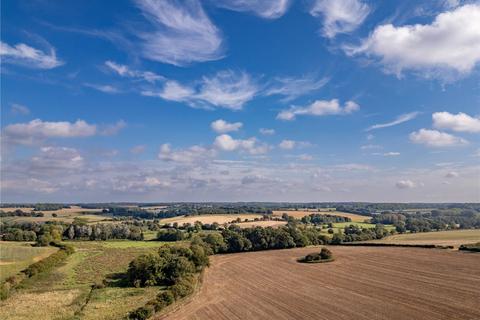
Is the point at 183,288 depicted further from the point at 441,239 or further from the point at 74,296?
the point at 441,239

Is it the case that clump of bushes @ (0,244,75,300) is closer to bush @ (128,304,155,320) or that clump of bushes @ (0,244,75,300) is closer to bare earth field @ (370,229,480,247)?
bush @ (128,304,155,320)

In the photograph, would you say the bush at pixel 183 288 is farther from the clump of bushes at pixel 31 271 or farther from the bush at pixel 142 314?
the clump of bushes at pixel 31 271

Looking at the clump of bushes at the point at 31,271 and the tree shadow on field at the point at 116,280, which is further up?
the clump of bushes at the point at 31,271

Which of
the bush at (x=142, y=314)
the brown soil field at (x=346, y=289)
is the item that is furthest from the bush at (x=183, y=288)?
the bush at (x=142, y=314)

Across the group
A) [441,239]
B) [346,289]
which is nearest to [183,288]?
[346,289]

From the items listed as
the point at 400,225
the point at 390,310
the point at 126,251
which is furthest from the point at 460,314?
the point at 400,225

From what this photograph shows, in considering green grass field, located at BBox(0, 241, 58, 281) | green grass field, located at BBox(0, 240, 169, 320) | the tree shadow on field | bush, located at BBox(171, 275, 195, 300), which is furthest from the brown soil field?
green grass field, located at BBox(0, 241, 58, 281)
